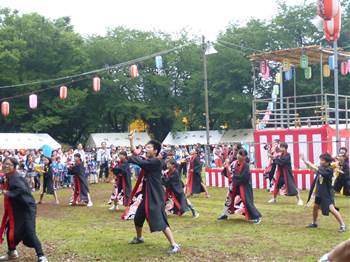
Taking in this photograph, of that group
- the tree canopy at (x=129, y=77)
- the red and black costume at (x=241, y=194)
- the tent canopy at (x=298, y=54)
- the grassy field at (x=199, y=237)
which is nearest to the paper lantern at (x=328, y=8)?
the red and black costume at (x=241, y=194)

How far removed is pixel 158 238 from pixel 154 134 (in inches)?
1545

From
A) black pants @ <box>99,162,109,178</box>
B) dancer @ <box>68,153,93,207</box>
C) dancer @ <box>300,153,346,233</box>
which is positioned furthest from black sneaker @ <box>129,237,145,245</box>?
black pants @ <box>99,162,109,178</box>

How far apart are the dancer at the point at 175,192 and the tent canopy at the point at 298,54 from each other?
856 cm

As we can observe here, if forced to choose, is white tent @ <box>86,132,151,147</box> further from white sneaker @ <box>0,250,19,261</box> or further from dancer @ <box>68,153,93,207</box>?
white sneaker @ <box>0,250,19,261</box>

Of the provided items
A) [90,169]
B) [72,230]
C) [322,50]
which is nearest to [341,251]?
[72,230]

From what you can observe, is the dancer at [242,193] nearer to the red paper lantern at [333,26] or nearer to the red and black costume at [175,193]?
the red and black costume at [175,193]

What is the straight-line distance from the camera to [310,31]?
134ft

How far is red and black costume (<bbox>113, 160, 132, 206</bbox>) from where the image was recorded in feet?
45.1

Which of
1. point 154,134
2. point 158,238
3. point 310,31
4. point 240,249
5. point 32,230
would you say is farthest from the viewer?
point 154,134

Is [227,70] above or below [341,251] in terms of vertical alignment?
above

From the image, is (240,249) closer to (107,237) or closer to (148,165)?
(148,165)

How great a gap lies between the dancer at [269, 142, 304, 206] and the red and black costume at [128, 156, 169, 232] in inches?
271

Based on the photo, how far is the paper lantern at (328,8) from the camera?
43.6 feet

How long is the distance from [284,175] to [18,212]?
8799 mm
